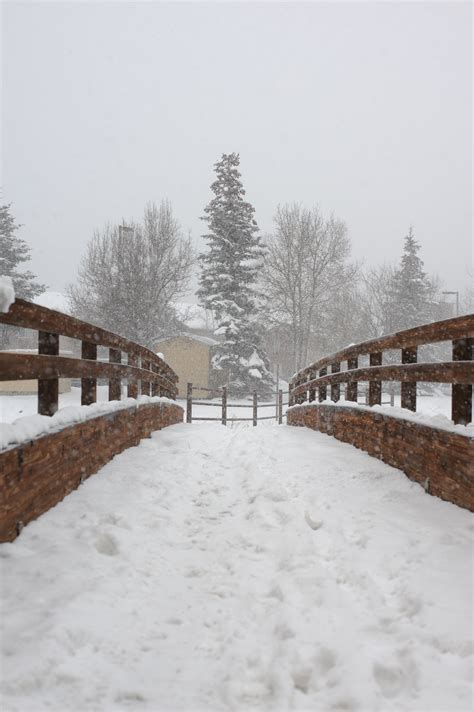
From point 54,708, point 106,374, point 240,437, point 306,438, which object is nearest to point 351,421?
point 306,438

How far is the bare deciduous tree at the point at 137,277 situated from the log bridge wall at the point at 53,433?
21.0 meters

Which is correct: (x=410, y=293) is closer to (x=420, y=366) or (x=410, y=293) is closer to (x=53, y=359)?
(x=420, y=366)

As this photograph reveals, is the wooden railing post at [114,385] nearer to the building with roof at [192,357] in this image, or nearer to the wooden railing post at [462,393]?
the wooden railing post at [462,393]

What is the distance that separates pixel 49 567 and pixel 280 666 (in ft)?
4.30

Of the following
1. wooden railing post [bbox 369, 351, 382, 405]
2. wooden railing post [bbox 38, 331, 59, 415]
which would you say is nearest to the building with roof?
wooden railing post [bbox 369, 351, 382, 405]

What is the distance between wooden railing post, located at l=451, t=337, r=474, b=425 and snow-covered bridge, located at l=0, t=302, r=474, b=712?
1.1 inches

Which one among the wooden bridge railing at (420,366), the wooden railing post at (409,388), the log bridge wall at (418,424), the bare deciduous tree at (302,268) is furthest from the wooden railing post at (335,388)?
the bare deciduous tree at (302,268)

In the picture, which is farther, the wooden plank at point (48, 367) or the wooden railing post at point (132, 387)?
the wooden railing post at point (132, 387)

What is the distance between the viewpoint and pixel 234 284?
2711cm

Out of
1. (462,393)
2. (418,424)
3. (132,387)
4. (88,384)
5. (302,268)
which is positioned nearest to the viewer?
(462,393)

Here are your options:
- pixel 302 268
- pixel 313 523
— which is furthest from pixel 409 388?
pixel 302 268

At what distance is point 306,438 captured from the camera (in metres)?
7.07

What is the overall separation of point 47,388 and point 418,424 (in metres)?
2.99

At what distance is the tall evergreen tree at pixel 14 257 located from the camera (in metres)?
25.6
